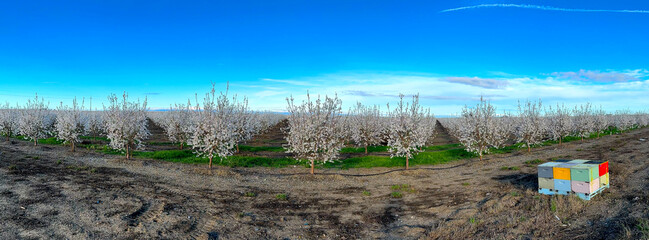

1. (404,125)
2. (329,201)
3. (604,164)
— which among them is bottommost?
(329,201)

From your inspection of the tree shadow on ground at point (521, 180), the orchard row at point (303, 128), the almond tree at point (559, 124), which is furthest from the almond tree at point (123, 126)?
the almond tree at point (559, 124)

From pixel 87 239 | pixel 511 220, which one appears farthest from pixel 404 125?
pixel 87 239

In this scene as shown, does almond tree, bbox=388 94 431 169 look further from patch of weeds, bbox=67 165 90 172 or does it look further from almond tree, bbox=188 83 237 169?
patch of weeds, bbox=67 165 90 172

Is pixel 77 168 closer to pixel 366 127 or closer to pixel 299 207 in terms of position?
pixel 299 207

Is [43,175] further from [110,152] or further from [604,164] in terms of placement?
[604,164]

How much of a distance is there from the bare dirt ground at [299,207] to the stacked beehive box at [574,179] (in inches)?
18.2

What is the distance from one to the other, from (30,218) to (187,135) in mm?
21944

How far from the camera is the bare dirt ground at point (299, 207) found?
10.3m

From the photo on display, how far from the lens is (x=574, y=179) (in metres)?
13.2

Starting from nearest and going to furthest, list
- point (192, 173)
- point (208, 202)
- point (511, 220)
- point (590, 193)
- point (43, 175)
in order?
point (511, 220), point (590, 193), point (208, 202), point (43, 175), point (192, 173)

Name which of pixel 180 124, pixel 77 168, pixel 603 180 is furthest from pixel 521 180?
pixel 180 124

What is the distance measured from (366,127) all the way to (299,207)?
24.0 metres

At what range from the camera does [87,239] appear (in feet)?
31.5

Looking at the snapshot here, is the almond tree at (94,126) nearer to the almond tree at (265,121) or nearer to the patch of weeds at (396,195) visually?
the almond tree at (265,121)
